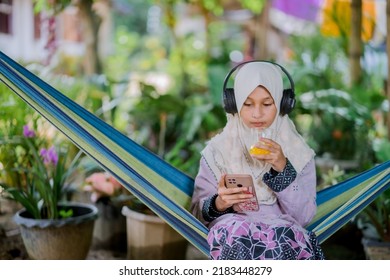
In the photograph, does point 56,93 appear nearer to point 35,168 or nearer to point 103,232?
point 35,168

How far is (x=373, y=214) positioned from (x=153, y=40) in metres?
8.99

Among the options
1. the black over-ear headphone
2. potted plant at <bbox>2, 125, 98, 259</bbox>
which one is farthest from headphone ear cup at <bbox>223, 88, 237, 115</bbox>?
potted plant at <bbox>2, 125, 98, 259</bbox>

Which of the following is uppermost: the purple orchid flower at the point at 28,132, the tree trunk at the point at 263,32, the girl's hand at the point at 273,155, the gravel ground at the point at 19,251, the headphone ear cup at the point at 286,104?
the tree trunk at the point at 263,32

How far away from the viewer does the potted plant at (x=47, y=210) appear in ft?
8.76

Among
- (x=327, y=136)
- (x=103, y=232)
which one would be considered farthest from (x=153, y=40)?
(x=103, y=232)

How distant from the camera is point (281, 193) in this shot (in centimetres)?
208

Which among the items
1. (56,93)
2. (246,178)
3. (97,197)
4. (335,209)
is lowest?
(97,197)

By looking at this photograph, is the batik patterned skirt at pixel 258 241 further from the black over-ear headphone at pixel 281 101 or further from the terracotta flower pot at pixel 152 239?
the terracotta flower pot at pixel 152 239

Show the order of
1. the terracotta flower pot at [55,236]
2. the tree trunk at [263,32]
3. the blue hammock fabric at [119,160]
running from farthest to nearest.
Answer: the tree trunk at [263,32]
the terracotta flower pot at [55,236]
the blue hammock fabric at [119,160]

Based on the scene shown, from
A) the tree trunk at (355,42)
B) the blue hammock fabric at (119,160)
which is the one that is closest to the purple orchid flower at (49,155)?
the blue hammock fabric at (119,160)

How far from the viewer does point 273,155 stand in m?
2.02

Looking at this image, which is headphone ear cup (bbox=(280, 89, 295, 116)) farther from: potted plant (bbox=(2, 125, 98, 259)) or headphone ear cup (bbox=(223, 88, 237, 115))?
potted plant (bbox=(2, 125, 98, 259))

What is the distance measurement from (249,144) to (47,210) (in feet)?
3.80

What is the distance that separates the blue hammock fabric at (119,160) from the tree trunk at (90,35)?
2.40 metres
